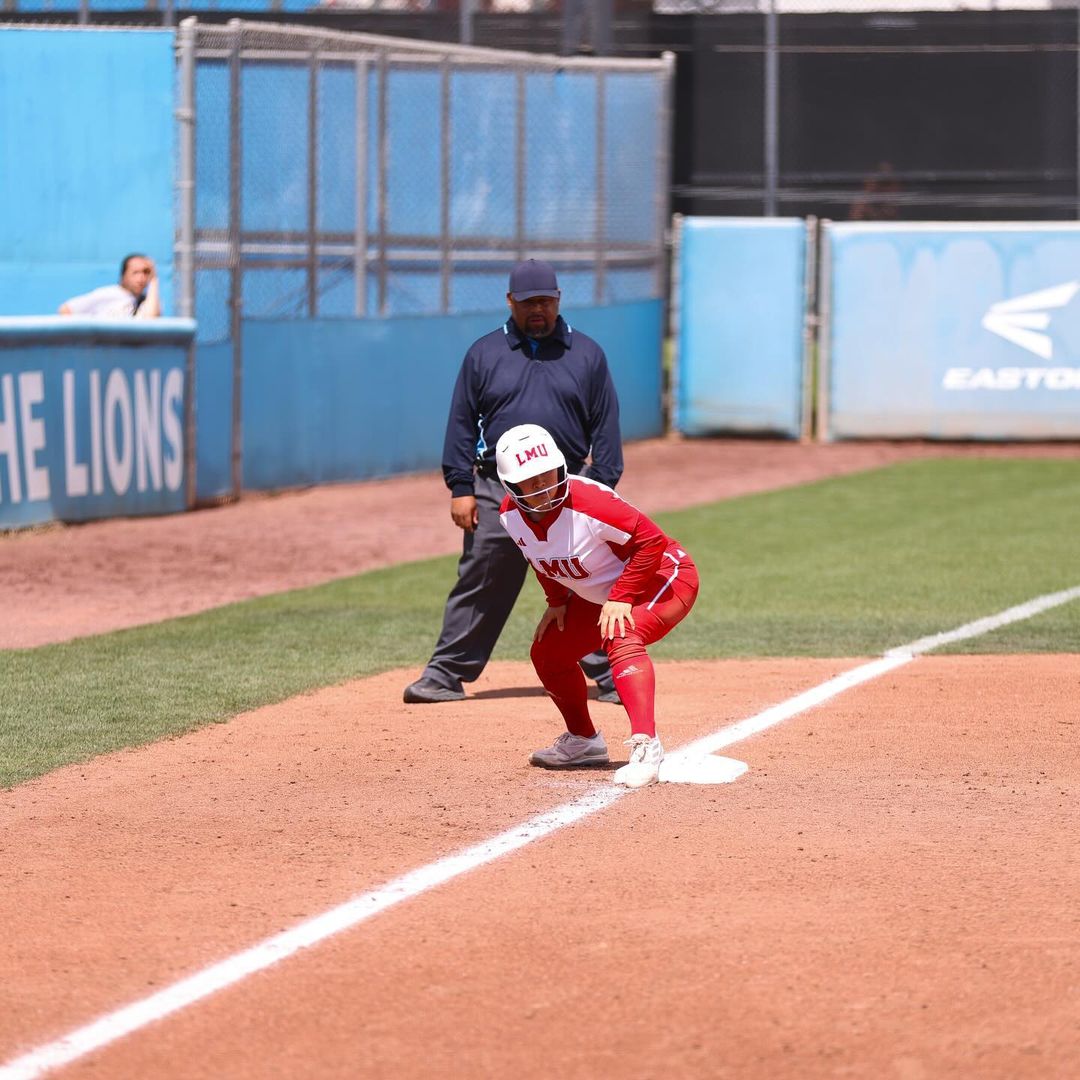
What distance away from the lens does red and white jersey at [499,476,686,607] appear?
6.87m

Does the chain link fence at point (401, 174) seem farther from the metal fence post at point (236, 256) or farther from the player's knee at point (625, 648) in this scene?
the player's knee at point (625, 648)

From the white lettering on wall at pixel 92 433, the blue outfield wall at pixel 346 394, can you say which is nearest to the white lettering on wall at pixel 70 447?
the white lettering on wall at pixel 92 433

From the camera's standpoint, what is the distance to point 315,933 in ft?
17.1

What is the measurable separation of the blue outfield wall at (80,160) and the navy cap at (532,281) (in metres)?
8.75

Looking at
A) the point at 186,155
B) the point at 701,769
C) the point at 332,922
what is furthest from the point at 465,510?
the point at 186,155

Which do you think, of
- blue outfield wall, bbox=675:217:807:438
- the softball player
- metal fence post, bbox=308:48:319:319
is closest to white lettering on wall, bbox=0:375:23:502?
metal fence post, bbox=308:48:319:319

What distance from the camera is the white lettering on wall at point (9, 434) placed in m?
14.0

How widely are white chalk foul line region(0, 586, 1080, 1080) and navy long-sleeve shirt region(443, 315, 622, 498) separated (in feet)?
4.28

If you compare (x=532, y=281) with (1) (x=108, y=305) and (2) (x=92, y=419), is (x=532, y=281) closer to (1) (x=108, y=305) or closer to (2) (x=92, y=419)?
(2) (x=92, y=419)

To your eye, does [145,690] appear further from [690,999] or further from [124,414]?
[124,414]

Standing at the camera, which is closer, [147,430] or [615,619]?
[615,619]

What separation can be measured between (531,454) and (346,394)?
11538mm

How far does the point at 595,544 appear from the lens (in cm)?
691

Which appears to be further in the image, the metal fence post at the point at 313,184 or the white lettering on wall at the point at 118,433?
the metal fence post at the point at 313,184
